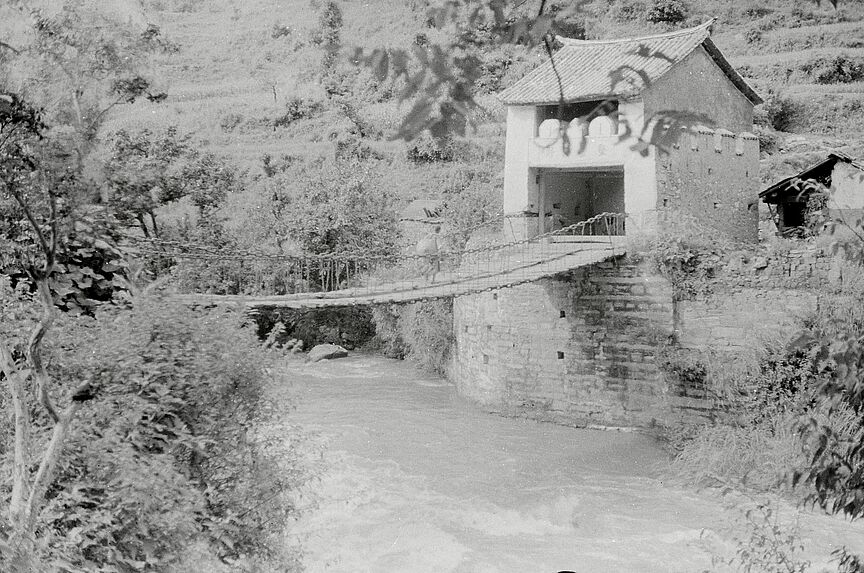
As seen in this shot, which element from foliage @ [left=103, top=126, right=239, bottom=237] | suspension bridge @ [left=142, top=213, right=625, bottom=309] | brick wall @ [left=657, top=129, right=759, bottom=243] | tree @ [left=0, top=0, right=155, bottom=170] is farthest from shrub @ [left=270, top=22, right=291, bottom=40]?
brick wall @ [left=657, top=129, right=759, bottom=243]

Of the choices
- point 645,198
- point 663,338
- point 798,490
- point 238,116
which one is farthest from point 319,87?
point 798,490

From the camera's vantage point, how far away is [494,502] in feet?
24.3

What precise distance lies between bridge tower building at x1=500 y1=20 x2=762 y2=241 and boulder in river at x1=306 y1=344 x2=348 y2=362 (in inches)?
174

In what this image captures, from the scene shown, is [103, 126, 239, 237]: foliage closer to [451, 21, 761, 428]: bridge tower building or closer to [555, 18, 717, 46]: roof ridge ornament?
[451, 21, 761, 428]: bridge tower building

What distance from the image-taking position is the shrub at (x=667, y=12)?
12.6 metres

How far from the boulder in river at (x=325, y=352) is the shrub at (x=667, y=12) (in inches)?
279

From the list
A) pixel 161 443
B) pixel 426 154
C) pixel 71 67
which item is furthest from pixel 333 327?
pixel 161 443

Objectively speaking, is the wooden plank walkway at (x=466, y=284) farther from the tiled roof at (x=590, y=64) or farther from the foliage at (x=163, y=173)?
the foliage at (x=163, y=173)

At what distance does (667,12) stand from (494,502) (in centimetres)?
834

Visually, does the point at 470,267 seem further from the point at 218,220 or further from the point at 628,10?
the point at 218,220

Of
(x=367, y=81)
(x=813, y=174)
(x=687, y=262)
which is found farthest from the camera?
(x=367, y=81)

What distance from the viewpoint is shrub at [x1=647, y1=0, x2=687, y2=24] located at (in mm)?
12555

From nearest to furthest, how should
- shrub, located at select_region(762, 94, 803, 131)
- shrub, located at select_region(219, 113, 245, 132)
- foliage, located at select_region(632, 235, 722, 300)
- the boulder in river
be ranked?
foliage, located at select_region(632, 235, 722, 300), the boulder in river, shrub, located at select_region(762, 94, 803, 131), shrub, located at select_region(219, 113, 245, 132)

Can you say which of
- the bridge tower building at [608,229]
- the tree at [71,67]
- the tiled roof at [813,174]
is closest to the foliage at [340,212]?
the bridge tower building at [608,229]
